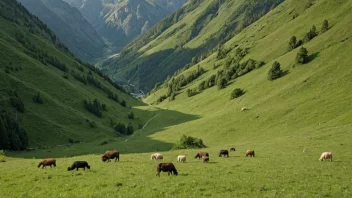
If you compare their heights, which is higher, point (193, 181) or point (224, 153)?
point (224, 153)

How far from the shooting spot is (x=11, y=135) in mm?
88125

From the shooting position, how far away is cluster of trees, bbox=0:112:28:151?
3376 inches

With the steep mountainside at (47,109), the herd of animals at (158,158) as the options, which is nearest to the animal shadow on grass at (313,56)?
the steep mountainside at (47,109)

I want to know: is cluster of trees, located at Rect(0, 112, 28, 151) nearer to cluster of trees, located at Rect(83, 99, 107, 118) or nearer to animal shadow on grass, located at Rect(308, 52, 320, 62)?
cluster of trees, located at Rect(83, 99, 107, 118)

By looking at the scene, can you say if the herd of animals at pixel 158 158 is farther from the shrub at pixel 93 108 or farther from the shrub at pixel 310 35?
the shrub at pixel 310 35

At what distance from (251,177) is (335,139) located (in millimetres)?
32693

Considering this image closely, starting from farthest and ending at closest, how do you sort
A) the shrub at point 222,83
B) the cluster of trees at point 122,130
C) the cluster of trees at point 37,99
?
the shrub at point 222,83 → the cluster of trees at point 122,130 → the cluster of trees at point 37,99

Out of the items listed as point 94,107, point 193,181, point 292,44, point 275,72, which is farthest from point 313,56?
point 193,181

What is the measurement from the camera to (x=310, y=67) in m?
115

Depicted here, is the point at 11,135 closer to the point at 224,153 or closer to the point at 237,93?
the point at 224,153

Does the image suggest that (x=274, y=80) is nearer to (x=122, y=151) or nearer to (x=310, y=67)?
(x=310, y=67)

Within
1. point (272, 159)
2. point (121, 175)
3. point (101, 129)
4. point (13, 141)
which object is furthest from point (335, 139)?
point (101, 129)

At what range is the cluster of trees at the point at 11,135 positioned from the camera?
8575cm

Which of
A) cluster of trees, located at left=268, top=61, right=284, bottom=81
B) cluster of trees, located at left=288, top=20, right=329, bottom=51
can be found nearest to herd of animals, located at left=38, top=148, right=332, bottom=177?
cluster of trees, located at left=268, top=61, right=284, bottom=81
